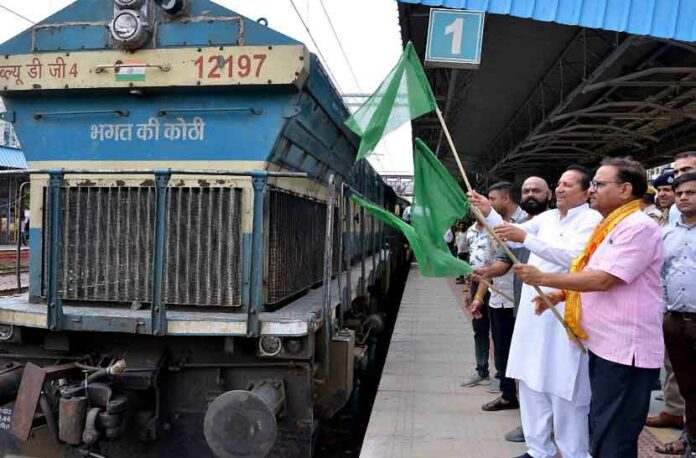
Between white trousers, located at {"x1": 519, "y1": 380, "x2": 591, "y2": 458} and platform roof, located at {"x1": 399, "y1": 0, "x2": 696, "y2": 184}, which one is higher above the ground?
platform roof, located at {"x1": 399, "y1": 0, "x2": 696, "y2": 184}

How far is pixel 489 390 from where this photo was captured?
5.57m

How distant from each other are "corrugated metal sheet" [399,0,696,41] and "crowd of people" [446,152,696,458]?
2.07 metres

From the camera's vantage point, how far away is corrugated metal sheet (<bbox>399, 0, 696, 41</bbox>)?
5.81m

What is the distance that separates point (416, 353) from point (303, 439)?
3577 mm

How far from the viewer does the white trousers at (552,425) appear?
129 inches

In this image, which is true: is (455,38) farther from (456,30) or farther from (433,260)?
(433,260)

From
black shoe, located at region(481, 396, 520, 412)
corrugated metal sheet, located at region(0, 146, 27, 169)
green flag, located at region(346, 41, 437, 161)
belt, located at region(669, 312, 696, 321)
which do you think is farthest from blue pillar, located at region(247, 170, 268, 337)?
corrugated metal sheet, located at region(0, 146, 27, 169)

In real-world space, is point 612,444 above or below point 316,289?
below

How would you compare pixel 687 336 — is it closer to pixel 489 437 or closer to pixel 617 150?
pixel 489 437

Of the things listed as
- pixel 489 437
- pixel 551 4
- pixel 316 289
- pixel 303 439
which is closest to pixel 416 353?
pixel 316 289

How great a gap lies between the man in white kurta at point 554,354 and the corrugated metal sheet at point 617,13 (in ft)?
10.5

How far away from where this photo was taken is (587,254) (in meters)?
3.04

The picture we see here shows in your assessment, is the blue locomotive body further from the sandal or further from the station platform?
the sandal

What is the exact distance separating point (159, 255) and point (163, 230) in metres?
0.16
